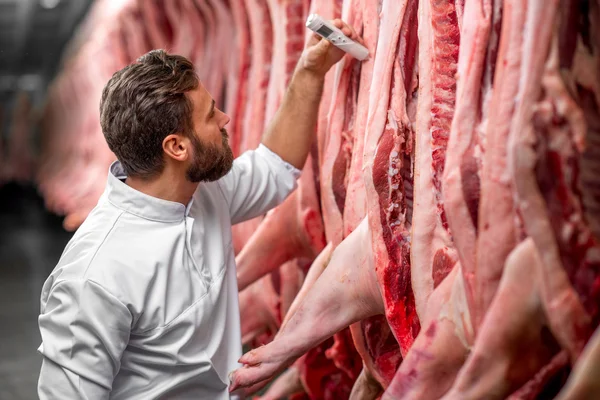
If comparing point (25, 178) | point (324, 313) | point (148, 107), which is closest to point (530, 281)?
point (324, 313)

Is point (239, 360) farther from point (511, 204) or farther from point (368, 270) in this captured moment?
point (511, 204)

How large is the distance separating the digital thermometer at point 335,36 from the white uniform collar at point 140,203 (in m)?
0.61

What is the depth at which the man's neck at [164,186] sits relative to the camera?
85.7 inches

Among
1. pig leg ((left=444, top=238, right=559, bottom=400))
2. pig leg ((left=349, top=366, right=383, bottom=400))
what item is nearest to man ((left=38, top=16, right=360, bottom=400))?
pig leg ((left=349, top=366, right=383, bottom=400))

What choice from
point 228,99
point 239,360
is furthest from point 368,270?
point 228,99

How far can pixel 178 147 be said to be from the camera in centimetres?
214

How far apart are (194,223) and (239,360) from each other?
15.7 inches

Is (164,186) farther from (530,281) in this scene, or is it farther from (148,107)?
(530,281)

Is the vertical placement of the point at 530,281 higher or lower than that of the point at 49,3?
lower

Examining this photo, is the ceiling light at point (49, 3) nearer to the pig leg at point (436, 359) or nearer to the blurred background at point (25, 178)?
the blurred background at point (25, 178)

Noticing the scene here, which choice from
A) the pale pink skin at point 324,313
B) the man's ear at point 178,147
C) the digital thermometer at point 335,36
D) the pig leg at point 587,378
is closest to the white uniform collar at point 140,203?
the man's ear at point 178,147

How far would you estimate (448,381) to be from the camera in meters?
1.65

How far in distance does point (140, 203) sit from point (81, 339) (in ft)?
1.28

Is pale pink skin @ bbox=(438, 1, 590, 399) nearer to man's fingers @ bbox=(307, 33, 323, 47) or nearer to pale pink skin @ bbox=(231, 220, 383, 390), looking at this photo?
pale pink skin @ bbox=(231, 220, 383, 390)
